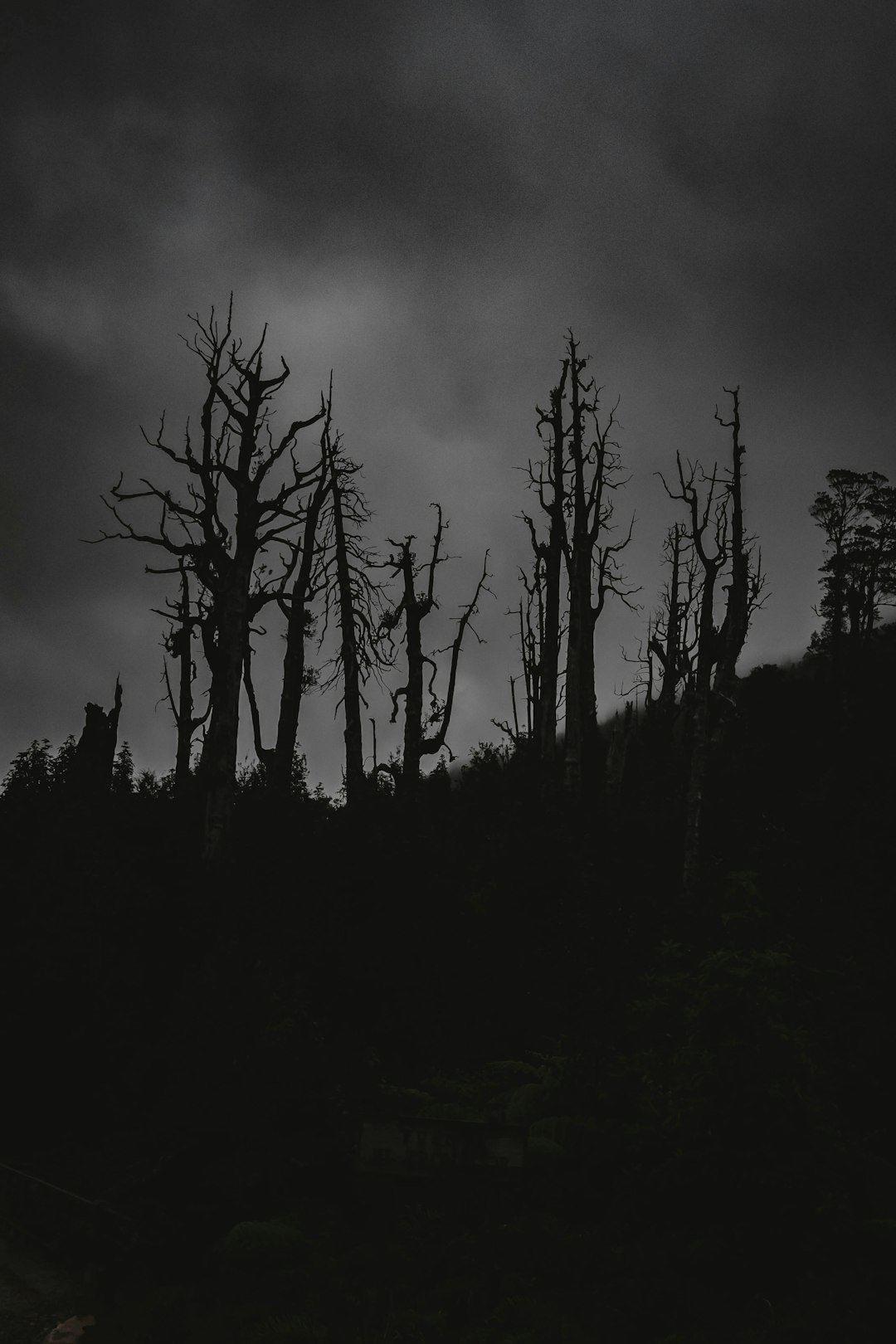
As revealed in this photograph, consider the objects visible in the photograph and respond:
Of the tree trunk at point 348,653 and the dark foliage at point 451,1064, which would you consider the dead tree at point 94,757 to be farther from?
the tree trunk at point 348,653

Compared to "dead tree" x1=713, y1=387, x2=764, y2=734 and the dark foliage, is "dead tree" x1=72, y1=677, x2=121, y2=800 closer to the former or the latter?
the dark foliage

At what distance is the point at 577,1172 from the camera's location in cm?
791

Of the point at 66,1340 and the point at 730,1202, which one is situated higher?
the point at 730,1202

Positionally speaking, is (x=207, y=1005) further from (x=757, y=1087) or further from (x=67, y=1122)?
(x=757, y=1087)

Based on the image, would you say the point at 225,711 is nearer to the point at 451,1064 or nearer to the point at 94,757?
Result: the point at 94,757

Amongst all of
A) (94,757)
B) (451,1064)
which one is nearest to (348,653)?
(94,757)

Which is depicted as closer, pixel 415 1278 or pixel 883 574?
pixel 415 1278

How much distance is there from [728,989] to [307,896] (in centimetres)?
688

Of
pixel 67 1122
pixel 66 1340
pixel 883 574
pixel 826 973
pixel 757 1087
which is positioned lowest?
pixel 66 1340

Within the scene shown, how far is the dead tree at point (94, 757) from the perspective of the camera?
15.3 m

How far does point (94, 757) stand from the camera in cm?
1850

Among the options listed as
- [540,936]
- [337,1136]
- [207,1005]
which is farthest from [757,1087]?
[540,936]

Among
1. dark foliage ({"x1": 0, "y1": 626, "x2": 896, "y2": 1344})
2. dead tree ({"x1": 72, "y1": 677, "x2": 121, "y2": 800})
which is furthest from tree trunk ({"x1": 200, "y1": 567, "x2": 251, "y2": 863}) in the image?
dead tree ({"x1": 72, "y1": 677, "x2": 121, "y2": 800})

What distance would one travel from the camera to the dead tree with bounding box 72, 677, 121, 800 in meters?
15.3
